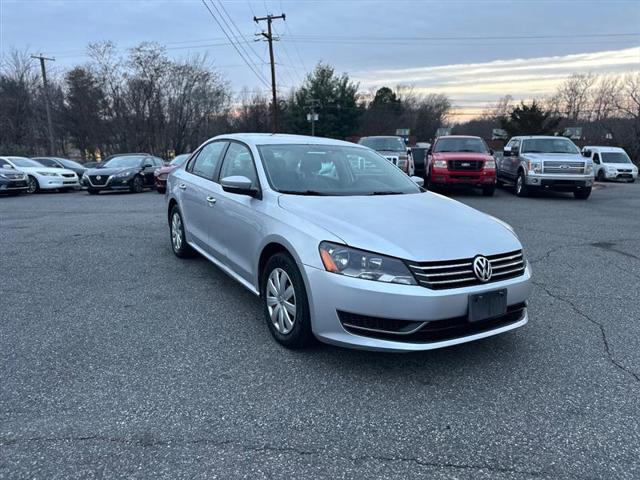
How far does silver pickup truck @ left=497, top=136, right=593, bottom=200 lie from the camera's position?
13867 mm

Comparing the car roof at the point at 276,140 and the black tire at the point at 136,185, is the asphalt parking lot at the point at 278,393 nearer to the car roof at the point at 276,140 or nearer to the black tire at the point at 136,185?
the car roof at the point at 276,140

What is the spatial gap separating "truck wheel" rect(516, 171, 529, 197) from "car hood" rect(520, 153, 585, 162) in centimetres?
61

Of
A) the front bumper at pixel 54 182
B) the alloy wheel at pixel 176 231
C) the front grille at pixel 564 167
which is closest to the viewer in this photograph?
the alloy wheel at pixel 176 231

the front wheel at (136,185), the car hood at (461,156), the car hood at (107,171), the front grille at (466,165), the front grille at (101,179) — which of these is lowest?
the front wheel at (136,185)

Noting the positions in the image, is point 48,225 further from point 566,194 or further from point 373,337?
point 566,194

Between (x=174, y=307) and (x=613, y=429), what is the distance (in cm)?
364

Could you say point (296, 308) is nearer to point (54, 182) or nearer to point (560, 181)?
point (560, 181)

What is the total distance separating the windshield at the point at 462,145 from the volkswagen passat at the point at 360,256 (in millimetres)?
10995

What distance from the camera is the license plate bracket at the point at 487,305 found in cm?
308

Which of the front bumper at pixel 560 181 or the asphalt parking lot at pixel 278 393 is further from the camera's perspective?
the front bumper at pixel 560 181

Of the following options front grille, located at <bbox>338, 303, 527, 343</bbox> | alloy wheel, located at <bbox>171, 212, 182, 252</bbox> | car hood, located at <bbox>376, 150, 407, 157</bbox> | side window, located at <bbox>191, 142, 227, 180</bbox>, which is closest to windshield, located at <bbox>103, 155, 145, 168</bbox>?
car hood, located at <bbox>376, 150, 407, 157</bbox>

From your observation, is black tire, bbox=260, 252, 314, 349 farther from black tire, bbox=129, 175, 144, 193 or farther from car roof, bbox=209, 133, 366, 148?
black tire, bbox=129, 175, 144, 193

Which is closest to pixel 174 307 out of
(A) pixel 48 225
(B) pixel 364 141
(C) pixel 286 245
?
(C) pixel 286 245

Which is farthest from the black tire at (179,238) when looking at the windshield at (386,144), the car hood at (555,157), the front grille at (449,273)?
the car hood at (555,157)
